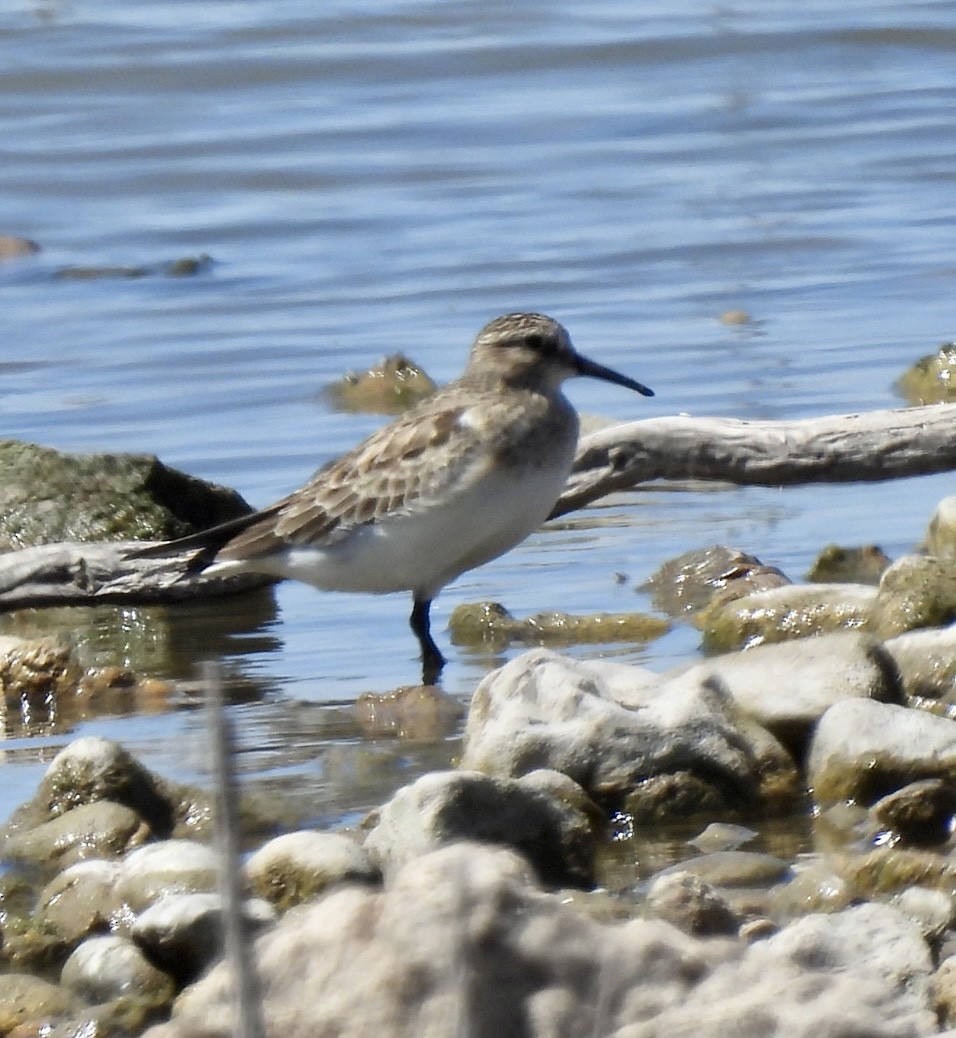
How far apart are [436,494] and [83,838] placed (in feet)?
6.63

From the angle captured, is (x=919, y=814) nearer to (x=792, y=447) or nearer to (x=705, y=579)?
(x=792, y=447)

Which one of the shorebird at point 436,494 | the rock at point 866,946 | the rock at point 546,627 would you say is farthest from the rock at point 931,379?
the rock at point 866,946

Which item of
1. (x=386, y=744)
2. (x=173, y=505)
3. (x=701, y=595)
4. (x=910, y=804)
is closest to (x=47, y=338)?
(x=173, y=505)

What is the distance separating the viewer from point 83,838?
4719 millimetres

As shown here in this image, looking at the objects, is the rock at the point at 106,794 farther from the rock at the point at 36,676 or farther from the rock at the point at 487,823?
the rock at the point at 36,676

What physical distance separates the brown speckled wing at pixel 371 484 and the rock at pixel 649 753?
1.68 meters

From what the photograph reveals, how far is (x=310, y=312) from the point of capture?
12117 millimetres

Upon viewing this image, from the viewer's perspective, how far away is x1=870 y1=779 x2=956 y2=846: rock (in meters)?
4.49

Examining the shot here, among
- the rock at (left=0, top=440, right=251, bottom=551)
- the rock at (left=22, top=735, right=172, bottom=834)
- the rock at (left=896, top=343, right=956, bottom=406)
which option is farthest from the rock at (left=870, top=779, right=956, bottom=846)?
the rock at (left=896, top=343, right=956, bottom=406)

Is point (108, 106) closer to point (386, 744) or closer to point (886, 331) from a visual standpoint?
point (886, 331)

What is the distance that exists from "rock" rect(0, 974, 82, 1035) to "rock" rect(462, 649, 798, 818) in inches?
49.3

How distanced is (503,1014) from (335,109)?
49.6 feet

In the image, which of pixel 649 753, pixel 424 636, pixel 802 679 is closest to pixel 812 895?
pixel 649 753

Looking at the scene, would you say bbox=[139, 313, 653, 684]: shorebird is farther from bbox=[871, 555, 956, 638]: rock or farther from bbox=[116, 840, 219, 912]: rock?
bbox=[116, 840, 219, 912]: rock
